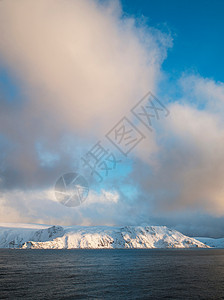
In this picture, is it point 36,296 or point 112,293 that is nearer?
point 36,296

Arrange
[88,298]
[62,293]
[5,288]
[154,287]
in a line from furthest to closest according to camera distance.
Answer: [154,287], [5,288], [62,293], [88,298]

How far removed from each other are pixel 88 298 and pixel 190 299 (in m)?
27.2

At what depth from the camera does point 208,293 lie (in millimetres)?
63438

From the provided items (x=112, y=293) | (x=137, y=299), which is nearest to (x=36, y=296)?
(x=112, y=293)

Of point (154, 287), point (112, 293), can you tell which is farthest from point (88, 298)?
point (154, 287)

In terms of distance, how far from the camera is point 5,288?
210 feet

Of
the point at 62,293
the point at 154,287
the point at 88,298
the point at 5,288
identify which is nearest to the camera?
the point at 88,298

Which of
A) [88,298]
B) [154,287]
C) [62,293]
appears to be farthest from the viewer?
[154,287]

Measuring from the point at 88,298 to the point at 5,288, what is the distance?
28696mm

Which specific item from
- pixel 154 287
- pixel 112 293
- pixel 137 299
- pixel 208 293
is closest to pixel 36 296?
pixel 112 293

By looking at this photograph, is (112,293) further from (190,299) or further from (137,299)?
(190,299)

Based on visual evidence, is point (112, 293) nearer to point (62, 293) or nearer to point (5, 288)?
point (62, 293)

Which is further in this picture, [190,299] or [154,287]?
[154,287]

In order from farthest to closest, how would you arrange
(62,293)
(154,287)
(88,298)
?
(154,287) < (62,293) < (88,298)
